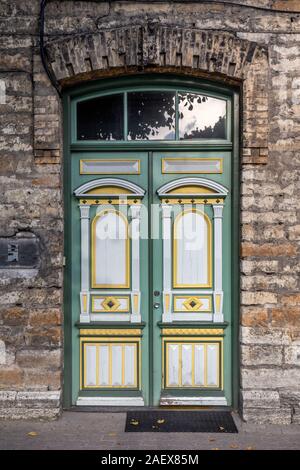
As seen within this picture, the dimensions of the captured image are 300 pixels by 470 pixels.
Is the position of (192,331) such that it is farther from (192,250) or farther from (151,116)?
(151,116)

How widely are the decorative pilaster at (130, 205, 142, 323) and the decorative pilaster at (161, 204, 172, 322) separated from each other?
275 millimetres

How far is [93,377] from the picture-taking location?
18.7ft

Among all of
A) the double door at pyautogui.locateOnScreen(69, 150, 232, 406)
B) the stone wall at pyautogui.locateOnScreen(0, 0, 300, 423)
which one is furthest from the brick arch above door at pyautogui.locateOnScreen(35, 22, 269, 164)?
the double door at pyautogui.locateOnScreen(69, 150, 232, 406)

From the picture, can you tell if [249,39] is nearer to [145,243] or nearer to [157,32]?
[157,32]

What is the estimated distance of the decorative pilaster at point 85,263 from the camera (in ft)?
18.6

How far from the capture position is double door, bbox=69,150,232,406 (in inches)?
223

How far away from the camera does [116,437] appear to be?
16.3 ft

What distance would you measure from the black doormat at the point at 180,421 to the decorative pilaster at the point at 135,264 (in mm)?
1006

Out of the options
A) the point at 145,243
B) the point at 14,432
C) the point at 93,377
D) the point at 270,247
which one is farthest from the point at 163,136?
the point at 14,432

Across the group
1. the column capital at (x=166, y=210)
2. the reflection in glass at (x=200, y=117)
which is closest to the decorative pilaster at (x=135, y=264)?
the column capital at (x=166, y=210)

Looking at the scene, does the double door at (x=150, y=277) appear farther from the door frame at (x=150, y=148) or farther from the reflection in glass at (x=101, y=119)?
the reflection in glass at (x=101, y=119)

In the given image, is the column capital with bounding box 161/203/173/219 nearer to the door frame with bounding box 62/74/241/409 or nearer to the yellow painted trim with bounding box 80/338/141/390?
the door frame with bounding box 62/74/241/409

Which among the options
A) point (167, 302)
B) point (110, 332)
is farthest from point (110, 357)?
point (167, 302)

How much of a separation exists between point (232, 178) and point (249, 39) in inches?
57.2
